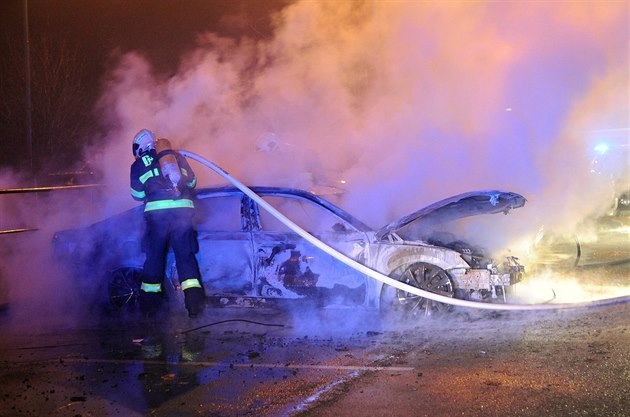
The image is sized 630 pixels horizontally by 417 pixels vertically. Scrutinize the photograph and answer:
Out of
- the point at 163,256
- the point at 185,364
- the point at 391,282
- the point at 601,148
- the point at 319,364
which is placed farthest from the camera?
the point at 601,148

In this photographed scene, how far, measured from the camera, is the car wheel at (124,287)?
6.71 meters

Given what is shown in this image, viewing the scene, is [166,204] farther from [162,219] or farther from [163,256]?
[163,256]

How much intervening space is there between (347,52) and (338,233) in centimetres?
401

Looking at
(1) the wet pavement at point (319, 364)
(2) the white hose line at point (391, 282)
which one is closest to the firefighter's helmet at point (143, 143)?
(2) the white hose line at point (391, 282)

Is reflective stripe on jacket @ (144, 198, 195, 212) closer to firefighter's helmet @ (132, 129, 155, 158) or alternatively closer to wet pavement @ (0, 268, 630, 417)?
firefighter's helmet @ (132, 129, 155, 158)

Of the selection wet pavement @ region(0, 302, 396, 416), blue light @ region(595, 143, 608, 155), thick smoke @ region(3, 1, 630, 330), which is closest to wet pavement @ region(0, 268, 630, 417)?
wet pavement @ region(0, 302, 396, 416)

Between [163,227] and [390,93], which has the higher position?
[390,93]

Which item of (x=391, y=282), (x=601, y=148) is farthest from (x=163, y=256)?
(x=601, y=148)

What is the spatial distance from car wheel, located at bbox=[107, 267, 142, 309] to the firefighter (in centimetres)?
63

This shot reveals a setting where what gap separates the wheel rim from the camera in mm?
6031

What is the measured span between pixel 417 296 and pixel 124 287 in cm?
331

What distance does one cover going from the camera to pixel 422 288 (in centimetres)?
605

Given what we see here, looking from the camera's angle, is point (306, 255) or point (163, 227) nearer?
point (163, 227)

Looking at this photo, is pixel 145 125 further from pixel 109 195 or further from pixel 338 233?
pixel 338 233
